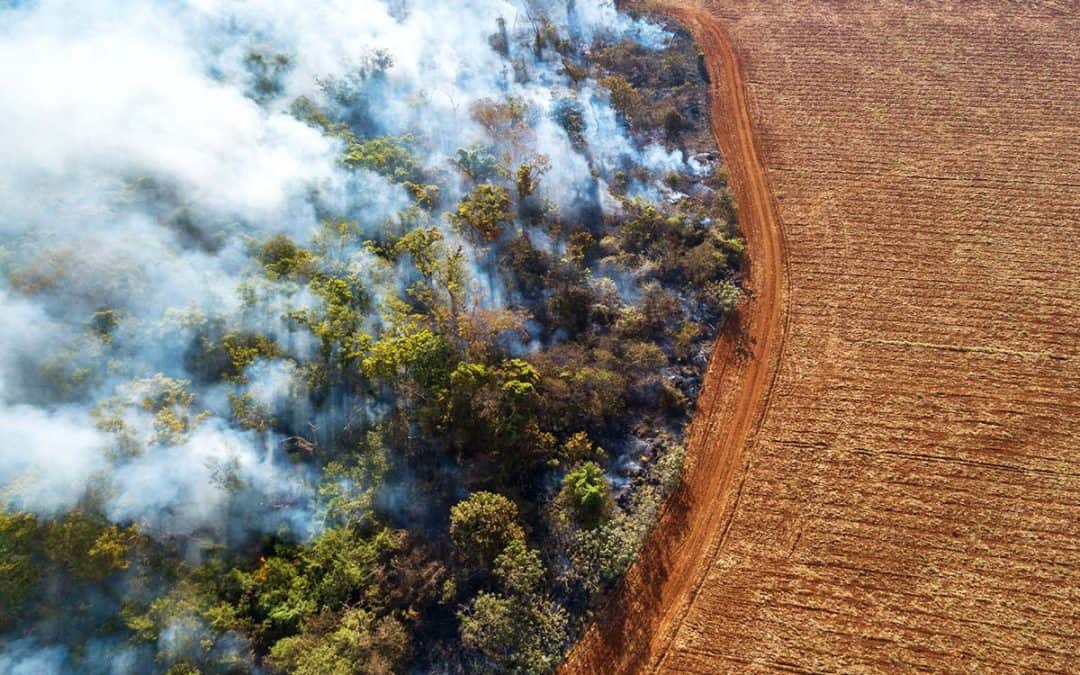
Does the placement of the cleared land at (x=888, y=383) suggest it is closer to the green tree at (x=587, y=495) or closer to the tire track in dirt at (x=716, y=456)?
the tire track in dirt at (x=716, y=456)

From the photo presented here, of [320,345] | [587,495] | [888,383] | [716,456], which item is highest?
[888,383]

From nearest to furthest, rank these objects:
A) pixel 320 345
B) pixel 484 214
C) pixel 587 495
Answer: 1. pixel 587 495
2. pixel 320 345
3. pixel 484 214

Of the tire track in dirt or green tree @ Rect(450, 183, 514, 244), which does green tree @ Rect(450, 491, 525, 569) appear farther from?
green tree @ Rect(450, 183, 514, 244)

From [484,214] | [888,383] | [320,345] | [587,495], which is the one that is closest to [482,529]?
[587,495]

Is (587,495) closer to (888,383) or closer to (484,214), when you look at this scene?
(484,214)

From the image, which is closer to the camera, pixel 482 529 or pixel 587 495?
pixel 482 529

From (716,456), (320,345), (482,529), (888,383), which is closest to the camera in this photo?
(482,529)

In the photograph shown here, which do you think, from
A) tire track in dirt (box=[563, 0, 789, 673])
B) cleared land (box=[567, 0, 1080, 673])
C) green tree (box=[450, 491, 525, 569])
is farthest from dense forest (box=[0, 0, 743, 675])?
cleared land (box=[567, 0, 1080, 673])
